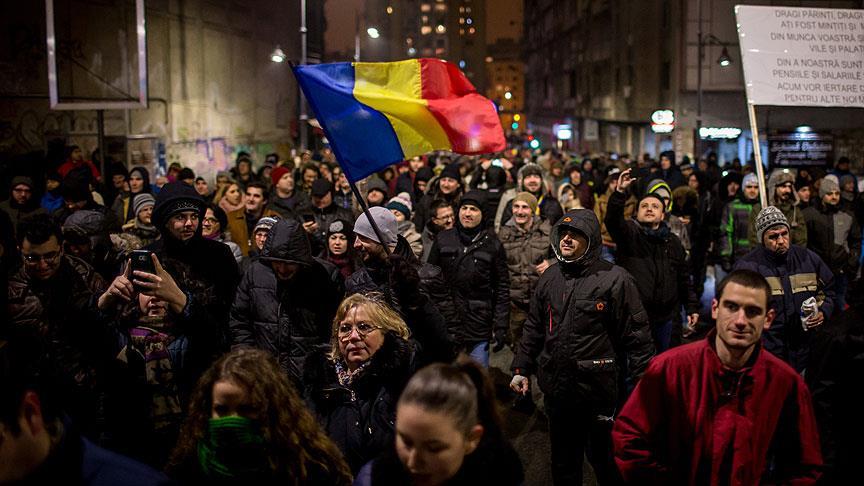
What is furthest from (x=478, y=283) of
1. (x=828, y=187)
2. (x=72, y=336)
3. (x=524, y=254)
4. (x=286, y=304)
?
(x=828, y=187)

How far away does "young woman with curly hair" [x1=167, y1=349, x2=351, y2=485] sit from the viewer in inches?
129

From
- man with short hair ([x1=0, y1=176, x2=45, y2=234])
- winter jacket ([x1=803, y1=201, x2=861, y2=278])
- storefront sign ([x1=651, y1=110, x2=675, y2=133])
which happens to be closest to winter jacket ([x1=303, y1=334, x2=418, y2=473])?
winter jacket ([x1=803, y1=201, x2=861, y2=278])

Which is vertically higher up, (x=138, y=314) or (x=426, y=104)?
(x=426, y=104)

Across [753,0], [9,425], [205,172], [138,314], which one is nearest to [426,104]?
[138,314]

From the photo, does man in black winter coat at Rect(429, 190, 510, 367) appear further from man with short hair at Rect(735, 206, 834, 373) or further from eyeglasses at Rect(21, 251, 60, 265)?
eyeglasses at Rect(21, 251, 60, 265)

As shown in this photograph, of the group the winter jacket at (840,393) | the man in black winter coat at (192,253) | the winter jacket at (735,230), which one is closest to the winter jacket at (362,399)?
the man in black winter coat at (192,253)

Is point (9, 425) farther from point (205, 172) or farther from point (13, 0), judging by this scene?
point (205, 172)

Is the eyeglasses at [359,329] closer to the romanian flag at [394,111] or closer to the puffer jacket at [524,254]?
the romanian flag at [394,111]

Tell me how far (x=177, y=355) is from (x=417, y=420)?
2425 millimetres

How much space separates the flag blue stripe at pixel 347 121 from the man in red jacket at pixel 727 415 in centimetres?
A: 273

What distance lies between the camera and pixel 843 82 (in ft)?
27.6

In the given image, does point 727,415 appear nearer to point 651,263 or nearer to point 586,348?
point 586,348

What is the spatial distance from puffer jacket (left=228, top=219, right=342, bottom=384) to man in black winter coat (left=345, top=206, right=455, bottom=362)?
29 centimetres

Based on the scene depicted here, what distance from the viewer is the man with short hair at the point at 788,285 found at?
631 centimetres
